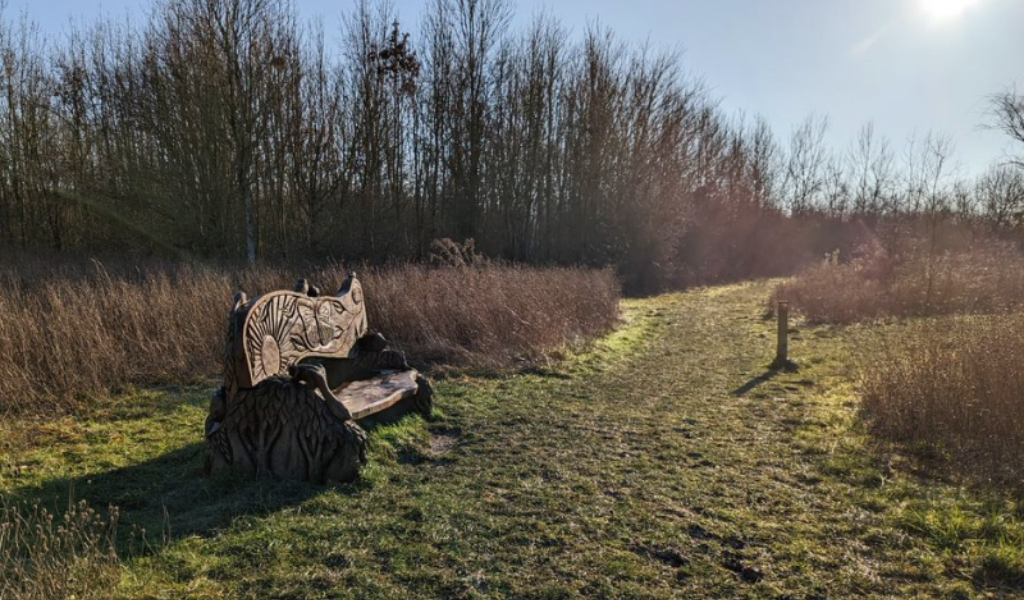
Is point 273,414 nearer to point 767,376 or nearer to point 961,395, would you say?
point 961,395

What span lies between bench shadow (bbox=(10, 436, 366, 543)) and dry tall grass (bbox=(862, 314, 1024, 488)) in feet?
17.2

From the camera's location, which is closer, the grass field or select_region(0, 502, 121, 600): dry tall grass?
select_region(0, 502, 121, 600): dry tall grass

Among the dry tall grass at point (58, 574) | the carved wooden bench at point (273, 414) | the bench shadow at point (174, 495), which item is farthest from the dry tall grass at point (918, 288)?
the dry tall grass at point (58, 574)

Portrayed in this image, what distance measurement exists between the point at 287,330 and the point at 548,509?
8.08ft

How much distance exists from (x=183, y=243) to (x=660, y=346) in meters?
14.9

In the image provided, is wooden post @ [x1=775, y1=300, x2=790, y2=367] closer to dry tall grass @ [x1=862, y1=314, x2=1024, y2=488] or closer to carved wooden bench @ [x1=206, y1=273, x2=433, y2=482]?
dry tall grass @ [x1=862, y1=314, x2=1024, y2=488]

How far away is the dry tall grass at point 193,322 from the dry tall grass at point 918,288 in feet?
24.1

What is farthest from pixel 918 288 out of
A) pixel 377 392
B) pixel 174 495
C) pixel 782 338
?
pixel 174 495

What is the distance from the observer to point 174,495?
3.71 meters

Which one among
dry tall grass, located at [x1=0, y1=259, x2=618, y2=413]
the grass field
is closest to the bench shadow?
the grass field

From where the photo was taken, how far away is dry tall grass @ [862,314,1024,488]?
480cm

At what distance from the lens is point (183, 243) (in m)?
17.3

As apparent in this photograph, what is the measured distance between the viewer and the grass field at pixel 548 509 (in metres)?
2.89

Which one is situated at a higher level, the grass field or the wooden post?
the wooden post
